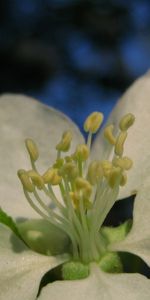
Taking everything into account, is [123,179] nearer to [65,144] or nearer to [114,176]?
[114,176]

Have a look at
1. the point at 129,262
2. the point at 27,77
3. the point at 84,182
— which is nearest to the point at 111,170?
the point at 84,182

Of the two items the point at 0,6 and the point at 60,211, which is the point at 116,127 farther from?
the point at 0,6

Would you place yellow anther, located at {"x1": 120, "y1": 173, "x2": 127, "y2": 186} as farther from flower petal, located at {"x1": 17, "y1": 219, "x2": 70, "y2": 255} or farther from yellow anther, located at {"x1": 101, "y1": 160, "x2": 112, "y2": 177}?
flower petal, located at {"x1": 17, "y1": 219, "x2": 70, "y2": 255}

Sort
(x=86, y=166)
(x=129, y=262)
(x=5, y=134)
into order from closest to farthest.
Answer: (x=129, y=262), (x=86, y=166), (x=5, y=134)

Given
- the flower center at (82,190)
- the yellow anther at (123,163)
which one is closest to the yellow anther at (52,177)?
the flower center at (82,190)

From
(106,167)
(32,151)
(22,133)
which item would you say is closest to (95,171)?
(106,167)

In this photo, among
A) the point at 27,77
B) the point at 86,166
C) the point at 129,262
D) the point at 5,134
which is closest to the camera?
the point at 129,262

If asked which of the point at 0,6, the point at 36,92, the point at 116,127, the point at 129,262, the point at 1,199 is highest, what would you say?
the point at 0,6

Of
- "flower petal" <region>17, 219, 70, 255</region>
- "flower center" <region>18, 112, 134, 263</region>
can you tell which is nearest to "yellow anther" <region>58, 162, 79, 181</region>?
"flower center" <region>18, 112, 134, 263</region>
